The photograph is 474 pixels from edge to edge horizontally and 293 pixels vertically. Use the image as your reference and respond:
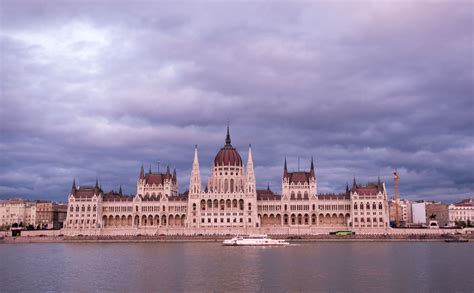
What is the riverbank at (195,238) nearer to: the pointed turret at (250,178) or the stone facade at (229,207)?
the stone facade at (229,207)

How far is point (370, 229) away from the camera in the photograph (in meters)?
134

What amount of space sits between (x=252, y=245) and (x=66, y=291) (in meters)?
61.1

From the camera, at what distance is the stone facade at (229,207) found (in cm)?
13950

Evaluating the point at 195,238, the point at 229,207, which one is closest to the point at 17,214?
the point at 229,207

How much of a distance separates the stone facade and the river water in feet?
187

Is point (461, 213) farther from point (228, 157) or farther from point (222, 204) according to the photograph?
point (222, 204)

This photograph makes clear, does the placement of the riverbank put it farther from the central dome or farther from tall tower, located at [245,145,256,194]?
the central dome

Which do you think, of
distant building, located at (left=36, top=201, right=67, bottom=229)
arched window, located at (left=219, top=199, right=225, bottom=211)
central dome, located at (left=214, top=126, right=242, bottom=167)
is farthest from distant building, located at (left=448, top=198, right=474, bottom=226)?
distant building, located at (left=36, top=201, right=67, bottom=229)

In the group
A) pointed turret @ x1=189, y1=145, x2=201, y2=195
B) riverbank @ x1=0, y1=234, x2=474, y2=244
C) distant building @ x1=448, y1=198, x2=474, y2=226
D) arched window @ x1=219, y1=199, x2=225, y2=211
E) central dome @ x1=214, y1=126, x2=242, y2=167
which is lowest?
riverbank @ x1=0, y1=234, x2=474, y2=244

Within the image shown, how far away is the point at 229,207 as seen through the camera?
468ft

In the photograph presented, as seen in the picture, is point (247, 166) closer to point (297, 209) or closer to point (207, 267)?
point (297, 209)

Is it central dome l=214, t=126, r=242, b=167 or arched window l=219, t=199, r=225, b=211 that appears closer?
arched window l=219, t=199, r=225, b=211

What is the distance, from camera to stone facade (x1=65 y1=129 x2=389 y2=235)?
458 feet

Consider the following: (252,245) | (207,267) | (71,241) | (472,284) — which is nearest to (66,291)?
(207,267)
